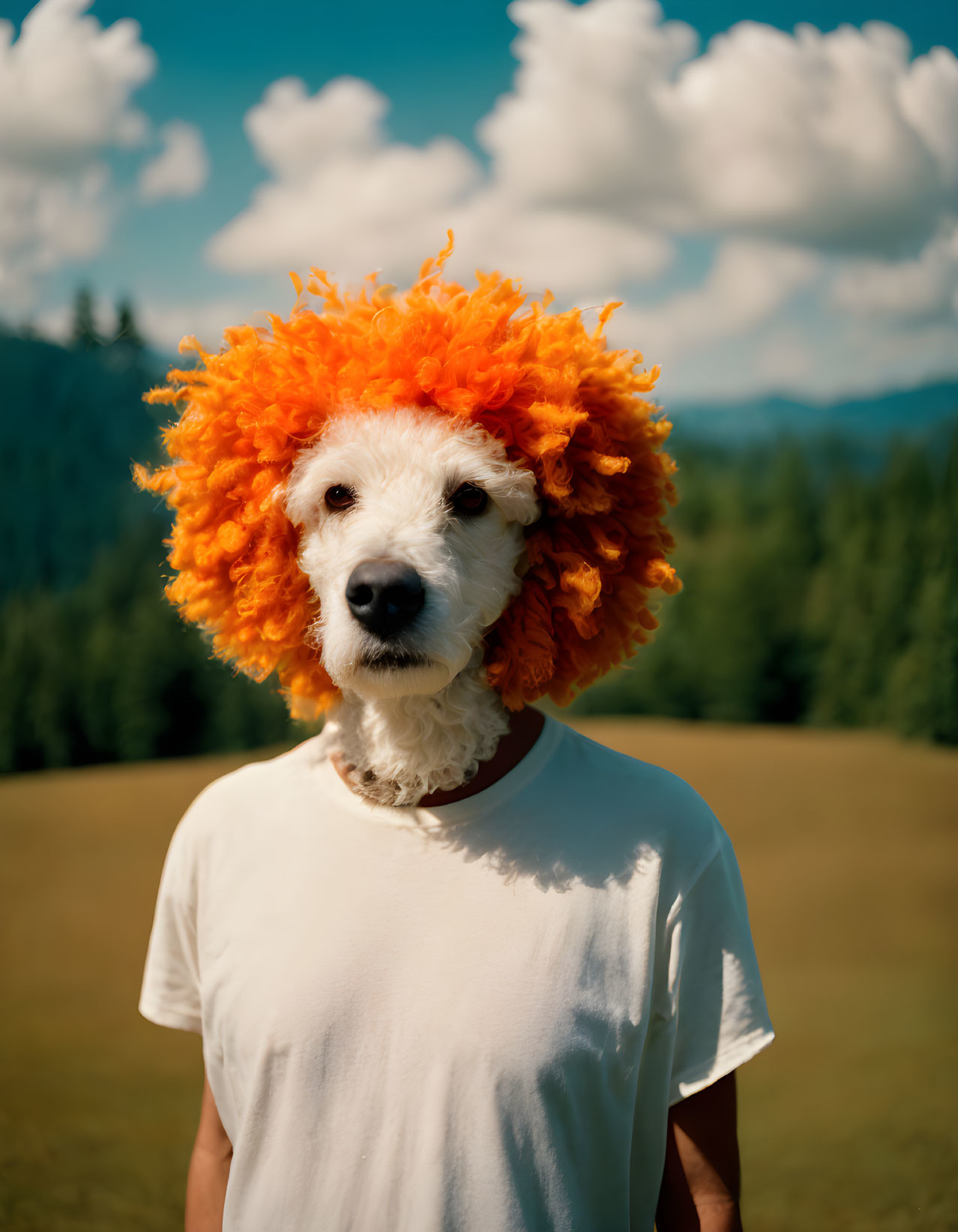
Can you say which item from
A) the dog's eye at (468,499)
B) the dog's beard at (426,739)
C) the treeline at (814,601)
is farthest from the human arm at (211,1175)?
the treeline at (814,601)

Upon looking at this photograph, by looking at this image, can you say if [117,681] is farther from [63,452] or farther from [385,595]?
[385,595]

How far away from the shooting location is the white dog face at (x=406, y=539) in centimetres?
109

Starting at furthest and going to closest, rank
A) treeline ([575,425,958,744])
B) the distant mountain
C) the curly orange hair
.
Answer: the distant mountain, treeline ([575,425,958,744]), the curly orange hair

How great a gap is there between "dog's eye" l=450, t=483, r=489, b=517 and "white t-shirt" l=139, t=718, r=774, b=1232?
1.17 feet

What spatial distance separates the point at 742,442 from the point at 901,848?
1549cm

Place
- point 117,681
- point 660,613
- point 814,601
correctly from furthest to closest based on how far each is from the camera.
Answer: point 814,601 < point 117,681 < point 660,613

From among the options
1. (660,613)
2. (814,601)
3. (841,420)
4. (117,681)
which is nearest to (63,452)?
(117,681)

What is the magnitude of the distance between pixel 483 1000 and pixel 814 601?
21990 mm

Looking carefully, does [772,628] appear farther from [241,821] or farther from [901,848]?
[241,821]

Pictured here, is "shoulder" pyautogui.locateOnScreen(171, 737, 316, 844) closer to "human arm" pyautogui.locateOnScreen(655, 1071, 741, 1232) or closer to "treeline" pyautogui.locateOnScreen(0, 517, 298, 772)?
"human arm" pyautogui.locateOnScreen(655, 1071, 741, 1232)

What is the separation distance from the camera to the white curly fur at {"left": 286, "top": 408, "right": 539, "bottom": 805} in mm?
1117

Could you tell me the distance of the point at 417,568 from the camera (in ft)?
3.62

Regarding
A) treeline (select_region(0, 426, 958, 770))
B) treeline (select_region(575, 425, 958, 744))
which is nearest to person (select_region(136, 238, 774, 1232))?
treeline (select_region(0, 426, 958, 770))

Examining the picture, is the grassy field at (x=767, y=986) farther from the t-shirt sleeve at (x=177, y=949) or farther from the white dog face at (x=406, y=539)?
the white dog face at (x=406, y=539)
